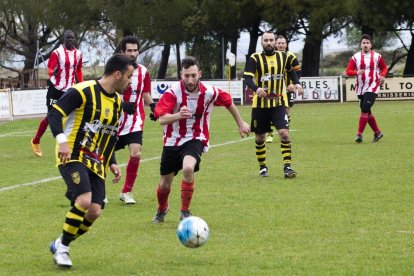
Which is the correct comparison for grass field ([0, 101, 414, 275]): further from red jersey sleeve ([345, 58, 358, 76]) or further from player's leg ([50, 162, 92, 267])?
red jersey sleeve ([345, 58, 358, 76])

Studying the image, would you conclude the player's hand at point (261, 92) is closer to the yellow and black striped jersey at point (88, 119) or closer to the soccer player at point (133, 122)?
the soccer player at point (133, 122)

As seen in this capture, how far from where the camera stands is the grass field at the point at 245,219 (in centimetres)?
750

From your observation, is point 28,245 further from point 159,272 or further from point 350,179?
point 350,179

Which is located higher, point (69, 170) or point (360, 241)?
point (69, 170)

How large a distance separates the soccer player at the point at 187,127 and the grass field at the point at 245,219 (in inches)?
19.5

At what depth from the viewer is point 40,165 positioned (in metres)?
16.0

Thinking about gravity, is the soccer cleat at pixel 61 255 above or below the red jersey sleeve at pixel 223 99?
below

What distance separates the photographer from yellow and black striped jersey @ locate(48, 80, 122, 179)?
7.64 meters

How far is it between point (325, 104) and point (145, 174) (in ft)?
82.9

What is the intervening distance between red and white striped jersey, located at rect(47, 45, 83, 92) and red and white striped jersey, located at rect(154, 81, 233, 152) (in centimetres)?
754

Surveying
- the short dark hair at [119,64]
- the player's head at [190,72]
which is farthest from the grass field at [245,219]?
the short dark hair at [119,64]

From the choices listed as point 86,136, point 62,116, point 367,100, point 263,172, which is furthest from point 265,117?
point 62,116

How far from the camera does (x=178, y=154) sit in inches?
374

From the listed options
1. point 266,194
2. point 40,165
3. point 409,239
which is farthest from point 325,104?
point 409,239
